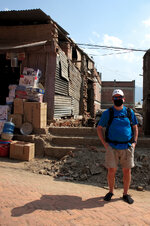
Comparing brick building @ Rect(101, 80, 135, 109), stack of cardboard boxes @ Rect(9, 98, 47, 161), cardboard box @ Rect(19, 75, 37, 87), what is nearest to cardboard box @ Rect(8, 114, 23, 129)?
stack of cardboard boxes @ Rect(9, 98, 47, 161)

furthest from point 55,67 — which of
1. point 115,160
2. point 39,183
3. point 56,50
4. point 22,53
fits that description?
point 115,160

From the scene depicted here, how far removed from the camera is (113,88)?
35.3 metres

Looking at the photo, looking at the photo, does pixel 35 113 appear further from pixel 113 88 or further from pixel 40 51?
pixel 113 88

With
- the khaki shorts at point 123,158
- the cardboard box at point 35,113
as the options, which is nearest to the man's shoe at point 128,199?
the khaki shorts at point 123,158

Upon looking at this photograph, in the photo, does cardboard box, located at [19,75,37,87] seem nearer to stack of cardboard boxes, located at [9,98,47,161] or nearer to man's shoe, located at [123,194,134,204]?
stack of cardboard boxes, located at [9,98,47,161]

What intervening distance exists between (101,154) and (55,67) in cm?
429

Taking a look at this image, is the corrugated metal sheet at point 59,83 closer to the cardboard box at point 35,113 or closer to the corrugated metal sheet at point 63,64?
the corrugated metal sheet at point 63,64

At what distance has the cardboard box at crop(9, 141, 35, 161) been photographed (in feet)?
19.9

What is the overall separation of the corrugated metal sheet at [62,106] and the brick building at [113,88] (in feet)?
80.7

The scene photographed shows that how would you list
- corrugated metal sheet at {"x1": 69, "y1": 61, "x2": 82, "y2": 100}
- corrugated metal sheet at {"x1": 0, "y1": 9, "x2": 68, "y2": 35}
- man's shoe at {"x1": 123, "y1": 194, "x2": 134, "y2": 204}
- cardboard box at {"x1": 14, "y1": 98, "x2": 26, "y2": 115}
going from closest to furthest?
man's shoe at {"x1": 123, "y1": 194, "x2": 134, "y2": 204}, cardboard box at {"x1": 14, "y1": 98, "x2": 26, "y2": 115}, corrugated metal sheet at {"x1": 0, "y1": 9, "x2": 68, "y2": 35}, corrugated metal sheet at {"x1": 69, "y1": 61, "x2": 82, "y2": 100}

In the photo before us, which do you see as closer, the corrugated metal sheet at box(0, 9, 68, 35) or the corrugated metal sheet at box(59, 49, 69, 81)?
the corrugated metal sheet at box(0, 9, 68, 35)

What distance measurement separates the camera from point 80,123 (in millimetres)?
11898

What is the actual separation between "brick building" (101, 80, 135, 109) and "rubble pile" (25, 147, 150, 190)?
2907 cm

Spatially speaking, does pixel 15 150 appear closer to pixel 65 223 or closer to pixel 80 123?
pixel 65 223
